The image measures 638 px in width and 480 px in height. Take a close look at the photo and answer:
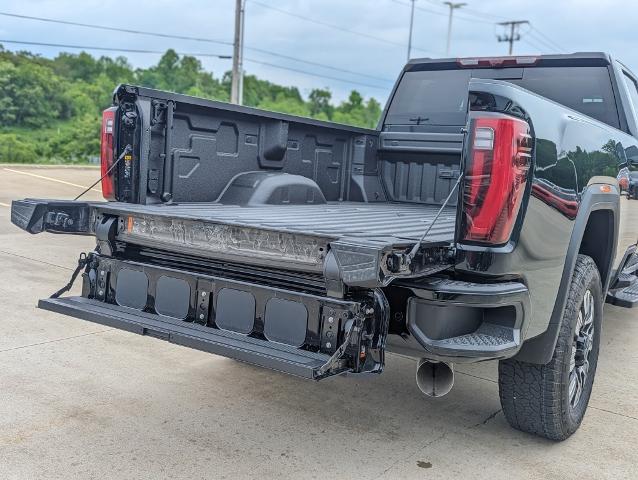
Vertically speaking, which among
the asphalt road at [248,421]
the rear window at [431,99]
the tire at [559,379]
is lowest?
the asphalt road at [248,421]

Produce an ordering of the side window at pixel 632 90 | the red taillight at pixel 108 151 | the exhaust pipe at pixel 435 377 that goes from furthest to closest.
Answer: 1. the side window at pixel 632 90
2. the red taillight at pixel 108 151
3. the exhaust pipe at pixel 435 377

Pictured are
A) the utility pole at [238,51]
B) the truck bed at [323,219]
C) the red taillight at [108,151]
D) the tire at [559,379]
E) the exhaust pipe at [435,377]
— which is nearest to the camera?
the truck bed at [323,219]

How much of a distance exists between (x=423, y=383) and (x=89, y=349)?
2630 millimetres

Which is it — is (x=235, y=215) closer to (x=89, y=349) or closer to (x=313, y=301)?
(x=313, y=301)

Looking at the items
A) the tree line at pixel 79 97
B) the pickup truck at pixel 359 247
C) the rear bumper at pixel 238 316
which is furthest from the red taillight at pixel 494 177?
the tree line at pixel 79 97

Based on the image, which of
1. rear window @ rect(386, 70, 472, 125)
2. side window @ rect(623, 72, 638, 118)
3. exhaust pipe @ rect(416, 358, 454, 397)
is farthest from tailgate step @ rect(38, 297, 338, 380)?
side window @ rect(623, 72, 638, 118)

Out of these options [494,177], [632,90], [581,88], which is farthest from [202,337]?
[632,90]

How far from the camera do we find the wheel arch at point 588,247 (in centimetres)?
326

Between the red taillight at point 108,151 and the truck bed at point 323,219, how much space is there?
0.52ft

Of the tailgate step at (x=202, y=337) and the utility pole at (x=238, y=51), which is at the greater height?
the utility pole at (x=238, y=51)

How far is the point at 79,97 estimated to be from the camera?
8488cm

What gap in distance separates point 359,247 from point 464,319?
24.0 inches

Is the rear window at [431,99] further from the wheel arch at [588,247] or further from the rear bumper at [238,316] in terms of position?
the rear bumper at [238,316]

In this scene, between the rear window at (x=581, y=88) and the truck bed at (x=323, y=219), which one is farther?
the rear window at (x=581, y=88)
